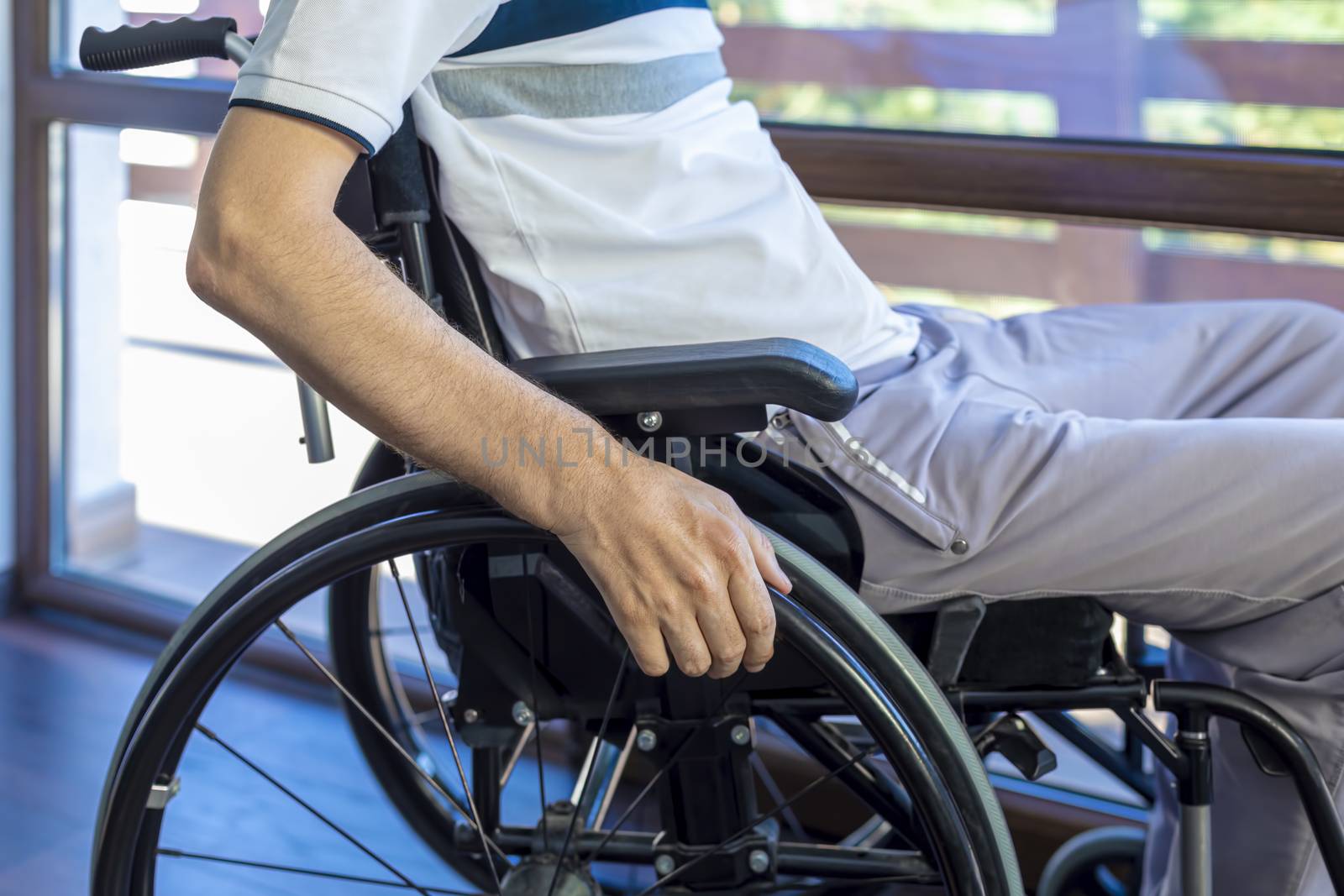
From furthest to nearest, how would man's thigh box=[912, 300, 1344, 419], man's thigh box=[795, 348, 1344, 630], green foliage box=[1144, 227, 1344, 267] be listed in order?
green foliage box=[1144, 227, 1344, 267], man's thigh box=[912, 300, 1344, 419], man's thigh box=[795, 348, 1344, 630]

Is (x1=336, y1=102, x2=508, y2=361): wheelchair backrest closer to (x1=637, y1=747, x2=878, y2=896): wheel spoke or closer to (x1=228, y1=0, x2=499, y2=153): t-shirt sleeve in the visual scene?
(x1=228, y1=0, x2=499, y2=153): t-shirt sleeve

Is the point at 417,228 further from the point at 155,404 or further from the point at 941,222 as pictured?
the point at 155,404

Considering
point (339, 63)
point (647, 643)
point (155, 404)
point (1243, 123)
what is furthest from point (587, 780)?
point (155, 404)

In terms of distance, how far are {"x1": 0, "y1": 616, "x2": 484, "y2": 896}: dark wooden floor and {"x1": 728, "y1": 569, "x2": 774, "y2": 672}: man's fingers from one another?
83 cm

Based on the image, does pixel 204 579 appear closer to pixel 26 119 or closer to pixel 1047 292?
pixel 26 119

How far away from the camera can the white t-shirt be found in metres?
0.86

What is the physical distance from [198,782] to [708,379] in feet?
3.97

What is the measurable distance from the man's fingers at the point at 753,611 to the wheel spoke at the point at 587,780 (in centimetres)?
14

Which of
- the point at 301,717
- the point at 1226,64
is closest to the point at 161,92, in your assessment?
the point at 301,717

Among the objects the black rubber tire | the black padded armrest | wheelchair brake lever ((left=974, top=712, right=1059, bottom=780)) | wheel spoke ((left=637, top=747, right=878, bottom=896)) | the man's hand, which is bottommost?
the black rubber tire

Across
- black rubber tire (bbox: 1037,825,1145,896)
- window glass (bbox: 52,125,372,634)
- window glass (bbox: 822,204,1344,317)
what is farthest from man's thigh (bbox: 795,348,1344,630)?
window glass (bbox: 52,125,372,634)

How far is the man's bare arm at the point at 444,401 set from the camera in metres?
0.70

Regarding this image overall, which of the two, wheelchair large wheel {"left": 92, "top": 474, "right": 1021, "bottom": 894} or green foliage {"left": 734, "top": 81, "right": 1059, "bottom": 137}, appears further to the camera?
green foliage {"left": 734, "top": 81, "right": 1059, "bottom": 137}

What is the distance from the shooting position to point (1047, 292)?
1.49m
